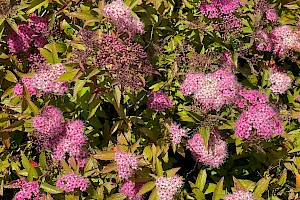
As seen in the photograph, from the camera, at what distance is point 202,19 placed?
2701 millimetres

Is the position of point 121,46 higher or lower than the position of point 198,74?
higher

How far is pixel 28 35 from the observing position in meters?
2.46

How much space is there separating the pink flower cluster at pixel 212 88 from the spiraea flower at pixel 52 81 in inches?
24.5

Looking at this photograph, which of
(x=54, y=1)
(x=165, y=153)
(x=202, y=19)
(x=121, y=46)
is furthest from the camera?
(x=202, y=19)

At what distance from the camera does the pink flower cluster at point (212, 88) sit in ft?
7.31

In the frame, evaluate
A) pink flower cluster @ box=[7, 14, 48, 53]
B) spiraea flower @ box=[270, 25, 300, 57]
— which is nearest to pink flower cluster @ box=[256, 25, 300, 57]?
spiraea flower @ box=[270, 25, 300, 57]

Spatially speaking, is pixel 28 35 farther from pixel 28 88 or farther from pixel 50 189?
pixel 50 189

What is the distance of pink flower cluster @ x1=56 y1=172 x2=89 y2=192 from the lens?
2.01 m

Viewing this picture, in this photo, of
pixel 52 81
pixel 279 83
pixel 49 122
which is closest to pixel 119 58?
pixel 52 81

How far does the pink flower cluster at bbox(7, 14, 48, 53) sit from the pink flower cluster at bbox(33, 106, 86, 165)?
458 millimetres

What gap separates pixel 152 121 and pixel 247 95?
516mm

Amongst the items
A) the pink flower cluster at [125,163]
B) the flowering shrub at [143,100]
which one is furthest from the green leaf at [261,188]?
the pink flower cluster at [125,163]

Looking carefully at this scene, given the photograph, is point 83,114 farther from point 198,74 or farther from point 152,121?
point 198,74

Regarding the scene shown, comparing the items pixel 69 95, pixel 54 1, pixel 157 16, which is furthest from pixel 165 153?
pixel 54 1
